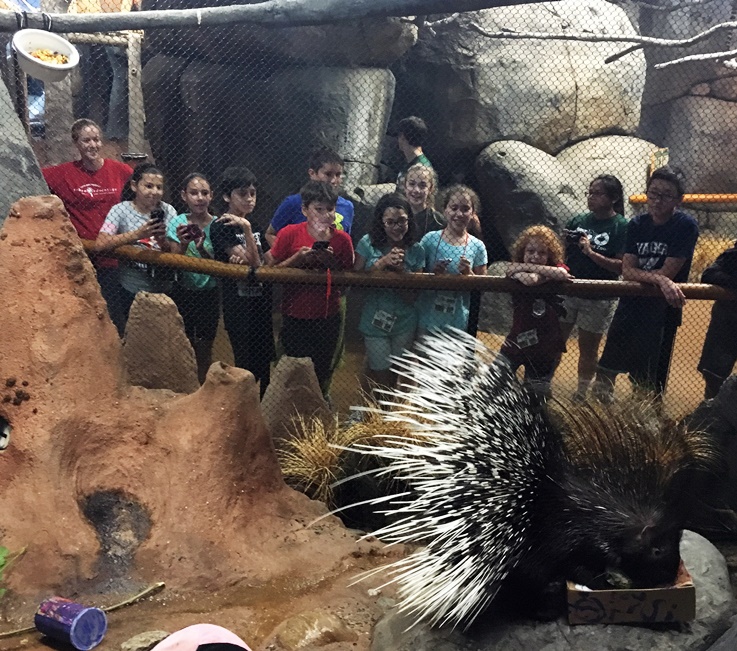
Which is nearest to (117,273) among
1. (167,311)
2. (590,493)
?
(167,311)

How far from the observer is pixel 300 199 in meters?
3.64

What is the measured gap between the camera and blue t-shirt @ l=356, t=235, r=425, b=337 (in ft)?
11.5

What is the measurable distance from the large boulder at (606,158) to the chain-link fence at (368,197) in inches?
0.7

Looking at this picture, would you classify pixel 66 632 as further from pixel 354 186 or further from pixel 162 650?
pixel 354 186

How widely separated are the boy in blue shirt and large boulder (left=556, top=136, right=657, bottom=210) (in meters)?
1.83

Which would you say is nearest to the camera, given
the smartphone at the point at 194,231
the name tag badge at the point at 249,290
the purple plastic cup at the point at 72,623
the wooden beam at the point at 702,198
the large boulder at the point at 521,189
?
the purple plastic cup at the point at 72,623

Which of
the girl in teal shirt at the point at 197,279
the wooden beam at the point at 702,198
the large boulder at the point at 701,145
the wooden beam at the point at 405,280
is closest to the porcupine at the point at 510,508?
the wooden beam at the point at 405,280

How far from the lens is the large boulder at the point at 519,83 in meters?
4.48

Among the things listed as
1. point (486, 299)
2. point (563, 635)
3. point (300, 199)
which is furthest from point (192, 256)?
point (563, 635)

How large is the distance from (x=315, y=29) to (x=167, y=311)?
1.80 metres

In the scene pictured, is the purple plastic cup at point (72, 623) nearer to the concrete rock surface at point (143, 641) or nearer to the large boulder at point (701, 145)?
the concrete rock surface at point (143, 641)

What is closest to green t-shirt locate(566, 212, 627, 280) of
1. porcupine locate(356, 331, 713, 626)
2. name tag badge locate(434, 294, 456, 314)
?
name tag badge locate(434, 294, 456, 314)

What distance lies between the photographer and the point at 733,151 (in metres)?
4.82

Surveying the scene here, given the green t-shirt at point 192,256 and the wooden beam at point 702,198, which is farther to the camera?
the wooden beam at point 702,198
